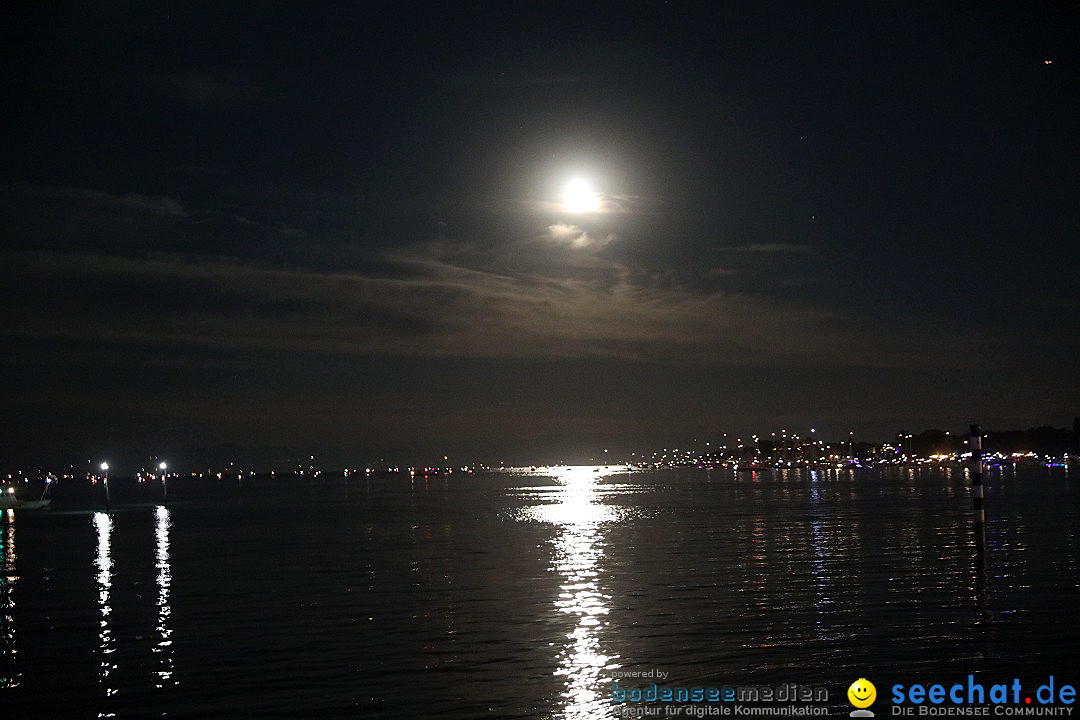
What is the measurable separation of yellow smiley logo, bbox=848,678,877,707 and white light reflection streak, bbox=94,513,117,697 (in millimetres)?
16021

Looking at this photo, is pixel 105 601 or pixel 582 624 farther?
pixel 105 601

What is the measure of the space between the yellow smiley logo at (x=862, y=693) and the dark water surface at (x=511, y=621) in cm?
28

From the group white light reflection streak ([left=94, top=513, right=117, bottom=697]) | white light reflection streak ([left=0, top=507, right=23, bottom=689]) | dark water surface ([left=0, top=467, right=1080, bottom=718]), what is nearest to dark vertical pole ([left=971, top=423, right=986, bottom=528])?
dark water surface ([left=0, top=467, right=1080, bottom=718])

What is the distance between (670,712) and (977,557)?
3112 centimetres

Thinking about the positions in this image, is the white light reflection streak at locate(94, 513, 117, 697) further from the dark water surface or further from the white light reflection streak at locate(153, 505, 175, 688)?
the white light reflection streak at locate(153, 505, 175, 688)

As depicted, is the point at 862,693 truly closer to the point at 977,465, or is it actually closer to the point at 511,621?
the point at 511,621

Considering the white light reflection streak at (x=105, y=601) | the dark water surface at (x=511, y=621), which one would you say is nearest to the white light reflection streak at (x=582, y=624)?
the dark water surface at (x=511, y=621)

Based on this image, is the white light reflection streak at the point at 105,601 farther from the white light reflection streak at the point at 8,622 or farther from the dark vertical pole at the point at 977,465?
the dark vertical pole at the point at 977,465

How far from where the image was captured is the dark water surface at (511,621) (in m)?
22.1

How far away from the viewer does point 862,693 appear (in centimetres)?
2030

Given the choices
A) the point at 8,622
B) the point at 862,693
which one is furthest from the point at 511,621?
the point at 8,622

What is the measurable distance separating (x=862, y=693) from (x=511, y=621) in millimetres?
13205

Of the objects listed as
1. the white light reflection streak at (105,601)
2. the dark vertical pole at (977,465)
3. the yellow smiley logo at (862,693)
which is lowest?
the white light reflection streak at (105,601)

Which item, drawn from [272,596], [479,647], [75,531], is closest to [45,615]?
[272,596]
